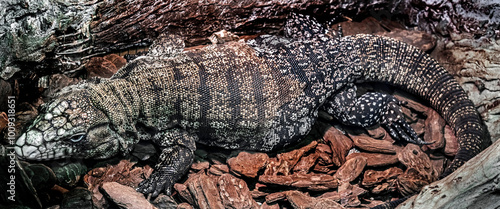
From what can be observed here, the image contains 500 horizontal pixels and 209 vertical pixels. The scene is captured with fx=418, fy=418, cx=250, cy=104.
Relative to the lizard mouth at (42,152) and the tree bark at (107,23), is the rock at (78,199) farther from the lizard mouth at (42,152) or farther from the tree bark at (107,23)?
the tree bark at (107,23)

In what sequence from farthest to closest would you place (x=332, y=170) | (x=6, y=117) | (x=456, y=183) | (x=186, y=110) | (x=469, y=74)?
(x=469, y=74) < (x=332, y=170) < (x=186, y=110) < (x=6, y=117) < (x=456, y=183)

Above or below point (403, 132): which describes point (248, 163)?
above

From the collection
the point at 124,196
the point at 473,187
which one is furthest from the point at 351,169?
the point at 124,196

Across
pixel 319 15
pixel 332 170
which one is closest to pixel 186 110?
pixel 332 170

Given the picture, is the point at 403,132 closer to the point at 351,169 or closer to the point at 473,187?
the point at 351,169

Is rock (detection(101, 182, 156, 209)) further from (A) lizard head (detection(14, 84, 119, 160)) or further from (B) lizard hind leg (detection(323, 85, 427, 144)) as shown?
(B) lizard hind leg (detection(323, 85, 427, 144))

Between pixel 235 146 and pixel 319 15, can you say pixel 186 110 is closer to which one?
pixel 235 146
